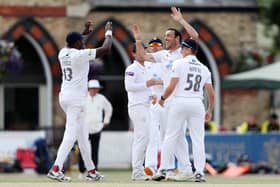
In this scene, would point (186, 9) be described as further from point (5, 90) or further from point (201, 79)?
point (201, 79)

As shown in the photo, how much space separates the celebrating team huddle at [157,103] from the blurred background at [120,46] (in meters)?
16.5

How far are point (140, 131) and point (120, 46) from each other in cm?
2027

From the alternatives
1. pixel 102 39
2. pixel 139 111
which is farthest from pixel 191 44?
pixel 102 39

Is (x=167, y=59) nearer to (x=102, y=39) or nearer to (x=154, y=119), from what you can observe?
(x=154, y=119)

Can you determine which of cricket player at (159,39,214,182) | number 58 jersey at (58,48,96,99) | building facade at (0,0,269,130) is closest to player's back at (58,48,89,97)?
number 58 jersey at (58,48,96,99)

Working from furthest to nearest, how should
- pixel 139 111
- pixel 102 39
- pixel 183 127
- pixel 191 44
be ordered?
pixel 102 39 < pixel 139 111 < pixel 183 127 < pixel 191 44

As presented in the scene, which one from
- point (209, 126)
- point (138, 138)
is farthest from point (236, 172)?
point (138, 138)

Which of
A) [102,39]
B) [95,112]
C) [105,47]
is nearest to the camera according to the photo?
[105,47]

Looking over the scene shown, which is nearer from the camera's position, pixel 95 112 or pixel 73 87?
pixel 73 87

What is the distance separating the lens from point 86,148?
20688 millimetres

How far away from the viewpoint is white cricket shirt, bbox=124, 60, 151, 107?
20.9 metres

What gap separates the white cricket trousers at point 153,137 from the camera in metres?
21.2

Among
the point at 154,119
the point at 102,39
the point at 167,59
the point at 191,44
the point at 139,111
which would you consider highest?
the point at 102,39

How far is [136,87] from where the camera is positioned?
20.9 meters
